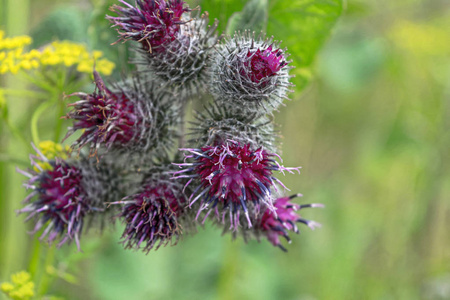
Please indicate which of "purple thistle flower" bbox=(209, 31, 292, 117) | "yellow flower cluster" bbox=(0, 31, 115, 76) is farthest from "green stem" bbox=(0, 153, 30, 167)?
"purple thistle flower" bbox=(209, 31, 292, 117)

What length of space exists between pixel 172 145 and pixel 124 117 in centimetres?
26

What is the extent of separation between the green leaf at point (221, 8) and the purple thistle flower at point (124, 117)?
1.34ft

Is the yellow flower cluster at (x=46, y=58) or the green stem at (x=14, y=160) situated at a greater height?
the yellow flower cluster at (x=46, y=58)

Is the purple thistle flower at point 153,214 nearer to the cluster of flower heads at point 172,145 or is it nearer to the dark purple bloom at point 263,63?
the cluster of flower heads at point 172,145

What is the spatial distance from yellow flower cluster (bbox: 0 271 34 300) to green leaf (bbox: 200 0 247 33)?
126 centimetres

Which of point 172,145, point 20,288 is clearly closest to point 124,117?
point 172,145

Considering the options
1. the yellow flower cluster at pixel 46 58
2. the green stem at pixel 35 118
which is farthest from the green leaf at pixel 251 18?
the green stem at pixel 35 118

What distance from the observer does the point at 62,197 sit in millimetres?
1566

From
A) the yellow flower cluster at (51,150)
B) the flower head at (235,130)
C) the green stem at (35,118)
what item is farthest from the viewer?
the green stem at (35,118)

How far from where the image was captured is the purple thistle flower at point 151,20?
4.72ft

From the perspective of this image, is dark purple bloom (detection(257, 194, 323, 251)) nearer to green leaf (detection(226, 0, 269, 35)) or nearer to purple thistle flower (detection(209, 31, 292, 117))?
purple thistle flower (detection(209, 31, 292, 117))

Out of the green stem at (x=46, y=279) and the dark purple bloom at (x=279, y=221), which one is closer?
the dark purple bloom at (x=279, y=221)

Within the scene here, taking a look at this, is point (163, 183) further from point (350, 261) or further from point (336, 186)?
point (336, 186)

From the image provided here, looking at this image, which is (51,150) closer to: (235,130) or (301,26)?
(235,130)
